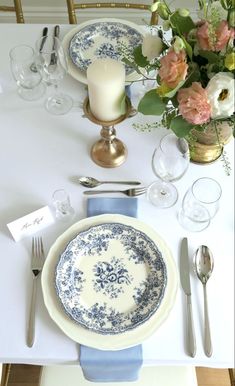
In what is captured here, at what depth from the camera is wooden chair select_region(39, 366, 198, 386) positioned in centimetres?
106

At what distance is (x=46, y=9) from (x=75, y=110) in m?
1.31

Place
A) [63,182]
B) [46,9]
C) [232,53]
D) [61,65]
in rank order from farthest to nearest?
[46,9]
[61,65]
[63,182]
[232,53]

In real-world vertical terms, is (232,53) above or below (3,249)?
above

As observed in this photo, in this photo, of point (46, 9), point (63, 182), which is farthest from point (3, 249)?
point (46, 9)

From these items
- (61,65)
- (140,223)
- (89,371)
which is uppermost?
(61,65)

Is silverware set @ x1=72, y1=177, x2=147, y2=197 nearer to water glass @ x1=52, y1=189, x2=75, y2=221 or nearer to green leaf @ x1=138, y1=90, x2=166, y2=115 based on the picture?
water glass @ x1=52, y1=189, x2=75, y2=221

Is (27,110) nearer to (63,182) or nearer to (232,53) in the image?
(63,182)

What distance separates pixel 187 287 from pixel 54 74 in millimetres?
664

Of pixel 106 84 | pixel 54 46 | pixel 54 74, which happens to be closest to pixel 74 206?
pixel 106 84

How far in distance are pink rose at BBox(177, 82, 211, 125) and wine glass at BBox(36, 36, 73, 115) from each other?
431mm

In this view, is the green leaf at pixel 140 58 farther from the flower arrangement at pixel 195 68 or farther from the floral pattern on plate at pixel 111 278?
the floral pattern on plate at pixel 111 278

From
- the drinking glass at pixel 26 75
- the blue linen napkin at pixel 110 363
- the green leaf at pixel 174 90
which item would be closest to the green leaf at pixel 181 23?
the green leaf at pixel 174 90

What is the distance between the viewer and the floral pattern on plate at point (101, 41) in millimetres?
1243

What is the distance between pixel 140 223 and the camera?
954 mm
